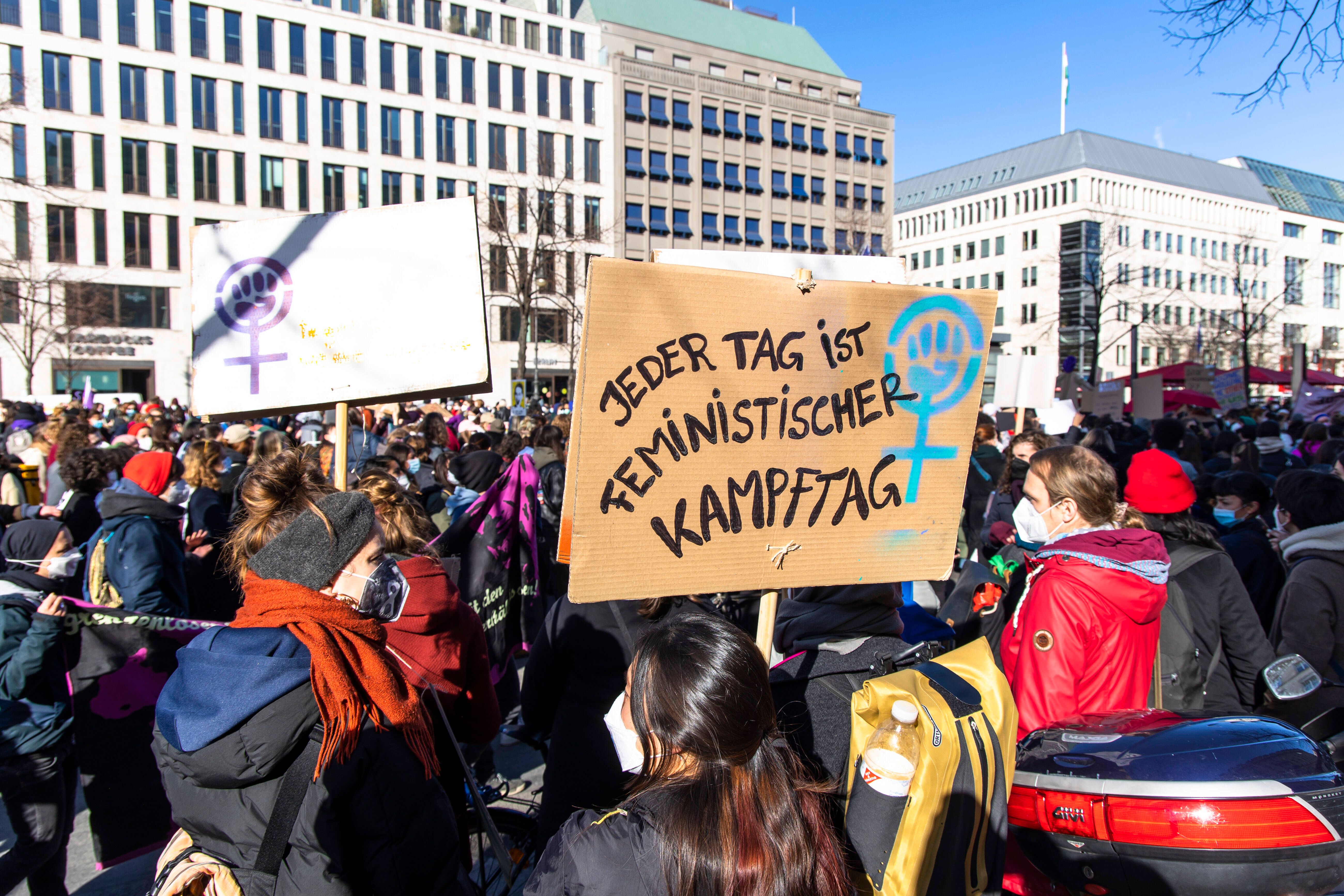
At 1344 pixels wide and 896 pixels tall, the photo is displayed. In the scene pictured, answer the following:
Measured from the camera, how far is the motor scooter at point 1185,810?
197cm

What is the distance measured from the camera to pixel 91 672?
3.08 m

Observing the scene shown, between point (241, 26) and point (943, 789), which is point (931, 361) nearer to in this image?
point (943, 789)

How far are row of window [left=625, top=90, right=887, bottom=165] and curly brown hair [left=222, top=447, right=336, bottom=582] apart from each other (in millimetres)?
52409

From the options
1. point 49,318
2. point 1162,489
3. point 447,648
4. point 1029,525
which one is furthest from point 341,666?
point 49,318

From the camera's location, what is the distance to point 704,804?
1.52 m

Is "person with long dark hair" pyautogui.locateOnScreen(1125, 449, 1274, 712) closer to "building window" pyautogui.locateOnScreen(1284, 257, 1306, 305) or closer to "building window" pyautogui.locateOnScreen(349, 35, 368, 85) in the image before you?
"building window" pyautogui.locateOnScreen(349, 35, 368, 85)

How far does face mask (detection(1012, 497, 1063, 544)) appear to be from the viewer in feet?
10.9

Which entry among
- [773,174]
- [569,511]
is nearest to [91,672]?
[569,511]

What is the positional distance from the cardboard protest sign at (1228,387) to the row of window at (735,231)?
33.1m

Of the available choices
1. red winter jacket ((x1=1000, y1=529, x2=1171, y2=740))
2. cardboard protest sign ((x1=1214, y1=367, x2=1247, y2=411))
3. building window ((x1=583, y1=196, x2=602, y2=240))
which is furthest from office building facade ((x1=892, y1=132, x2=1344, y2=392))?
red winter jacket ((x1=1000, y1=529, x2=1171, y2=740))

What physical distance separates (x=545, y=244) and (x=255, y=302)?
36.9 metres

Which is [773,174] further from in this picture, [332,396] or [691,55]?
[332,396]

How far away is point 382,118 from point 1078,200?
55645 millimetres

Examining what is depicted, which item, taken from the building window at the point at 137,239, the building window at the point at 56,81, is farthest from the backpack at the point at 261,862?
the building window at the point at 56,81
